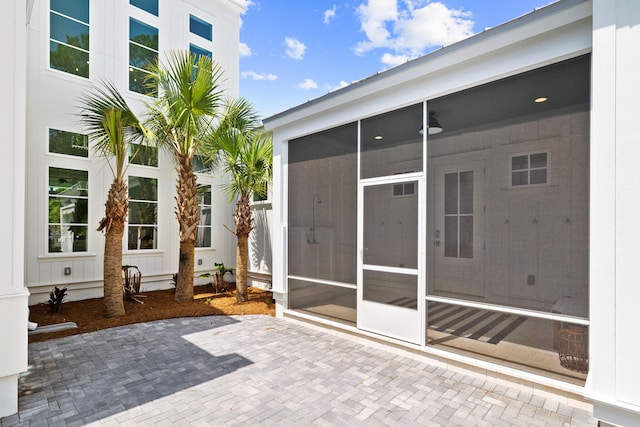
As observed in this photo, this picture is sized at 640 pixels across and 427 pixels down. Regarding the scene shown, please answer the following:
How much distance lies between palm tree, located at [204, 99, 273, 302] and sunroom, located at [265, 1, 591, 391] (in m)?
2.00

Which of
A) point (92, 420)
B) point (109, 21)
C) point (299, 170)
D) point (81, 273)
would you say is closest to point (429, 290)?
point (299, 170)

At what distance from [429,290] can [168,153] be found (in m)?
7.38

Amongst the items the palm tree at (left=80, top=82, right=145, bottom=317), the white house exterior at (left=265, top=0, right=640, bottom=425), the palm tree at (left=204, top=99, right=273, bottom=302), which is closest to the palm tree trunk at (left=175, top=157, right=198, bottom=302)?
the palm tree at (left=204, top=99, right=273, bottom=302)

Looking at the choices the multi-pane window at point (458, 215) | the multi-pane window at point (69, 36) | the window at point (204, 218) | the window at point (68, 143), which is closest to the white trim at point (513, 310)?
the multi-pane window at point (458, 215)

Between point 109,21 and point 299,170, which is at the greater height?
point 109,21

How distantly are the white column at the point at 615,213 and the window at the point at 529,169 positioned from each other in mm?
548

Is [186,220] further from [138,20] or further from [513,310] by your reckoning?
[513,310]

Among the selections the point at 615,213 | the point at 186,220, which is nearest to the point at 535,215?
the point at 615,213

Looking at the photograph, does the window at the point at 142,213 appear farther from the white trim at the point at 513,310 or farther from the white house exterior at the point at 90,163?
the white trim at the point at 513,310

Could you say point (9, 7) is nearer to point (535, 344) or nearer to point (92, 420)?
point (92, 420)

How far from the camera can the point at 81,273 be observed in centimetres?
718

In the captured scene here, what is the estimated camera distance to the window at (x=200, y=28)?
922 centimetres

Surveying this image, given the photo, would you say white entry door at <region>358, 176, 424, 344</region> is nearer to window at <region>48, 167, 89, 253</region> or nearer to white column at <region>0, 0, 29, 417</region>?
white column at <region>0, 0, 29, 417</region>

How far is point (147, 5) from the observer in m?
8.27
